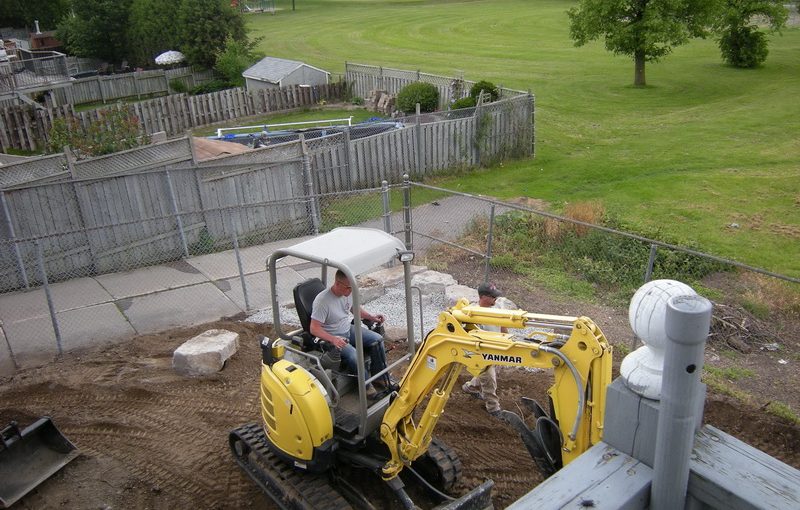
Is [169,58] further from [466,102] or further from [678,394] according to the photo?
[678,394]

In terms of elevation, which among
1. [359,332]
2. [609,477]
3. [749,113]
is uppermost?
[609,477]

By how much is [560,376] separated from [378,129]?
629 inches

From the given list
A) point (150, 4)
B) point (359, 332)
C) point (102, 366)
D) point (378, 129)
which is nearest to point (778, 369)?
point (359, 332)

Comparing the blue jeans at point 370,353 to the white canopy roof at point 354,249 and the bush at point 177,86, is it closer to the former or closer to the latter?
the white canopy roof at point 354,249

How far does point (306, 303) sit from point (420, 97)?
1949cm

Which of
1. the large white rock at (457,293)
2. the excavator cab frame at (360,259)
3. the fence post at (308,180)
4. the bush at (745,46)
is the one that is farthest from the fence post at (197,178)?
the bush at (745,46)

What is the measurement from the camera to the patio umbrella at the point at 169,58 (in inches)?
1307

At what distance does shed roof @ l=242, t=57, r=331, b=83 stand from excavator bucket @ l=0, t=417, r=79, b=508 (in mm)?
22966

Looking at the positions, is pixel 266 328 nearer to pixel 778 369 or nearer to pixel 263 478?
pixel 263 478

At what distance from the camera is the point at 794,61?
34.0 m

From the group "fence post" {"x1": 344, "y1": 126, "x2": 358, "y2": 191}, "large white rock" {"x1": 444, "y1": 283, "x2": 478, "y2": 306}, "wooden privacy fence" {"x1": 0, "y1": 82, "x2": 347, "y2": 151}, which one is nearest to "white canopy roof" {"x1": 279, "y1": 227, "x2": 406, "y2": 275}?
"large white rock" {"x1": 444, "y1": 283, "x2": 478, "y2": 306}

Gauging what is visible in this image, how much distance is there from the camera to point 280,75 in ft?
94.6

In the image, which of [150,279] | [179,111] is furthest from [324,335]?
[179,111]

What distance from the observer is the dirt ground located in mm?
7156
